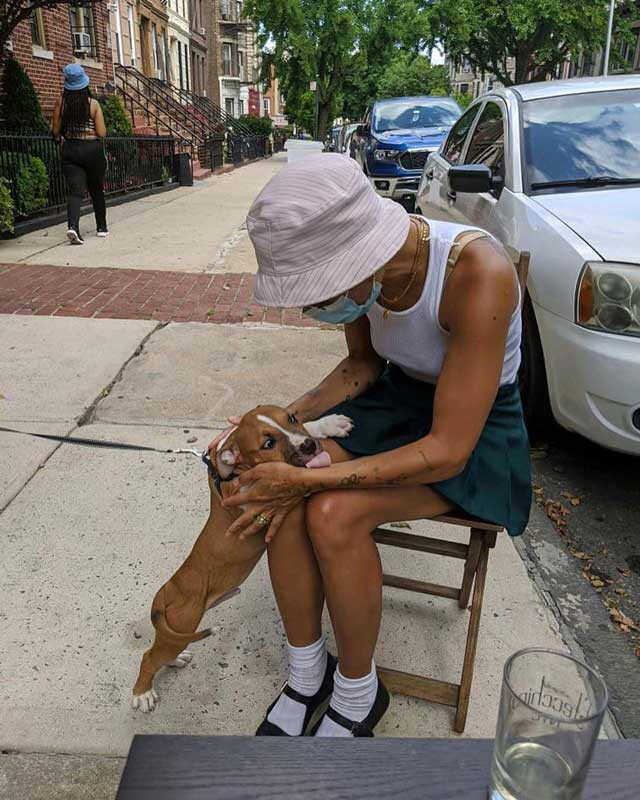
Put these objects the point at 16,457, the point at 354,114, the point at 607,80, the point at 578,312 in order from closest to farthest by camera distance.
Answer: the point at 578,312
the point at 16,457
the point at 607,80
the point at 354,114

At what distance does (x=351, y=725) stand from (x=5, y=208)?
A: 26.2ft

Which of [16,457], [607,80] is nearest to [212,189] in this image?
[607,80]

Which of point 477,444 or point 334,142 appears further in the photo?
point 334,142

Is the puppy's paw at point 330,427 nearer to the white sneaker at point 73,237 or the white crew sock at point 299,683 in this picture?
the white crew sock at point 299,683

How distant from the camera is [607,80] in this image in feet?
15.6

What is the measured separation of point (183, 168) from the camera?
1703 cm

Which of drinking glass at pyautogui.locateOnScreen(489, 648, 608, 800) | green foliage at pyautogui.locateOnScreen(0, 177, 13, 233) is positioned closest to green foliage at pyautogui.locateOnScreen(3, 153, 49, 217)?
green foliage at pyautogui.locateOnScreen(0, 177, 13, 233)

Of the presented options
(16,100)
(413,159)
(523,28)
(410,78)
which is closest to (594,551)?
(413,159)

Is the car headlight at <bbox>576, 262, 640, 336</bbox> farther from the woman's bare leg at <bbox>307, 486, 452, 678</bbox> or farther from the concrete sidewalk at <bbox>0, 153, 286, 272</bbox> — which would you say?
the concrete sidewalk at <bbox>0, 153, 286, 272</bbox>

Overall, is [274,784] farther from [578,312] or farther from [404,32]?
[404,32]

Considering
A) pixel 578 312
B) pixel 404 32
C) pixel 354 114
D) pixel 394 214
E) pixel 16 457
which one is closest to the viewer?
pixel 394 214

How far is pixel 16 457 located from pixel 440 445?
2475 millimetres

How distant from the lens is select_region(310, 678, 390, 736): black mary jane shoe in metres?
1.88

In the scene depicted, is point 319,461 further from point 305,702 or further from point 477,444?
point 305,702
